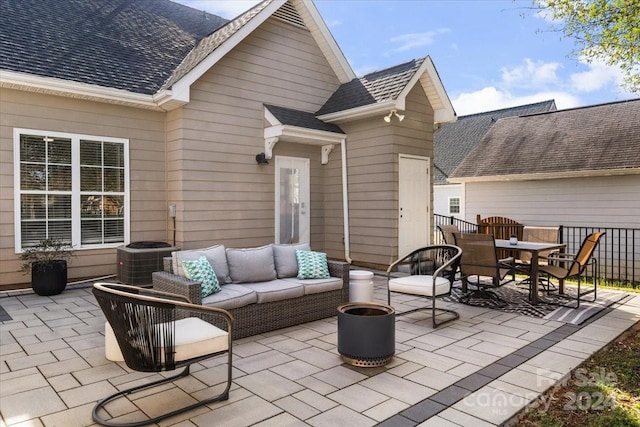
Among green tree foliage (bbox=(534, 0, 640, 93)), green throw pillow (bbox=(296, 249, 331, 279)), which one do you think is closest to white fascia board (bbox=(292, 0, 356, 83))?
green tree foliage (bbox=(534, 0, 640, 93))

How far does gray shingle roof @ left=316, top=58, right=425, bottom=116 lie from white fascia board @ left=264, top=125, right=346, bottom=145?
62 centimetres

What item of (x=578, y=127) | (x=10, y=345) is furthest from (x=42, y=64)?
(x=578, y=127)

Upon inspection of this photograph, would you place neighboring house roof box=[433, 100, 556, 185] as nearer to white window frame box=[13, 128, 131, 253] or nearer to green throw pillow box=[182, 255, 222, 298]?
white window frame box=[13, 128, 131, 253]

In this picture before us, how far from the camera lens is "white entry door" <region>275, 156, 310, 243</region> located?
8.56 metres

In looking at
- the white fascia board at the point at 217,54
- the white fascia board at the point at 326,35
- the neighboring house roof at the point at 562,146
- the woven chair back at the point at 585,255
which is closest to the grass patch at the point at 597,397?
the woven chair back at the point at 585,255

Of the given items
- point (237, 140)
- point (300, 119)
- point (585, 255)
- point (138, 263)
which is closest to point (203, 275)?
point (138, 263)

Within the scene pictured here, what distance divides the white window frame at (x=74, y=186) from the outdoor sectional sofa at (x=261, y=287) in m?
2.88

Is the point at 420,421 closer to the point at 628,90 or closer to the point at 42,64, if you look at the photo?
the point at 628,90

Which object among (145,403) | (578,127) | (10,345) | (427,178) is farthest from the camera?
(578,127)

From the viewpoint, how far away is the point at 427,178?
905 centimetres

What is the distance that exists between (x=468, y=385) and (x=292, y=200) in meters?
6.07

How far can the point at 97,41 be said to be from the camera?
7.70 m

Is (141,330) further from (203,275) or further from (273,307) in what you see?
(273,307)

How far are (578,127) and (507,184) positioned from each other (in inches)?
109
